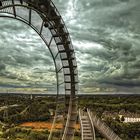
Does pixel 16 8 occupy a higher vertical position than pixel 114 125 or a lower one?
higher

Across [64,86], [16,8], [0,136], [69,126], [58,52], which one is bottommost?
[0,136]

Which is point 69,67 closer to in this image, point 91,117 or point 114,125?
point 91,117

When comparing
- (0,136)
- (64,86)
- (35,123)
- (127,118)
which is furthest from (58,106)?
(127,118)

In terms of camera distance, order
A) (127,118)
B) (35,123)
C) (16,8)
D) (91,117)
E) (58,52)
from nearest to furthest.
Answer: (16,8) < (58,52) < (91,117) < (35,123) < (127,118)

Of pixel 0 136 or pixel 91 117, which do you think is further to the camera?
pixel 0 136

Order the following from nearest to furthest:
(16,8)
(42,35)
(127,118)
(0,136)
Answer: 1. (16,8)
2. (42,35)
3. (0,136)
4. (127,118)

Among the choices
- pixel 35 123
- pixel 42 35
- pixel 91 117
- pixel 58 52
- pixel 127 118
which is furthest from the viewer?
pixel 127 118

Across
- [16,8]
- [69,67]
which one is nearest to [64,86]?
[69,67]

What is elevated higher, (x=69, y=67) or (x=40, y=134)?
(x=69, y=67)

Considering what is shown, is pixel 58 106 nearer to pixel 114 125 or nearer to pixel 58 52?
pixel 58 52
